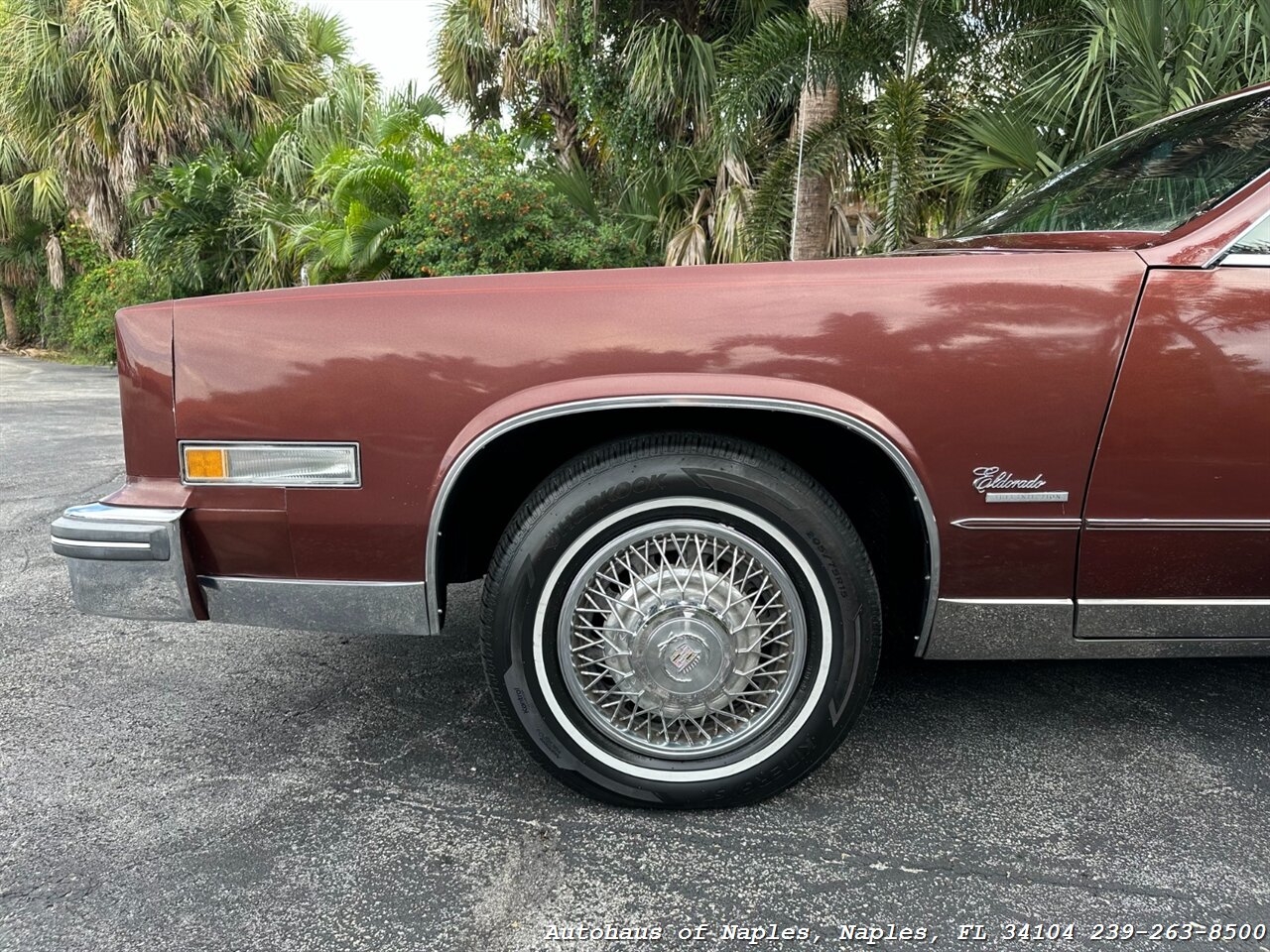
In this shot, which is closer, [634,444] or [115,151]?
[634,444]

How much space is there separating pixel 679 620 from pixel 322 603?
79 cm

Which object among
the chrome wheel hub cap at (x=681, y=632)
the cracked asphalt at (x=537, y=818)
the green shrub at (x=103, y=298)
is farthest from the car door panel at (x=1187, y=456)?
the green shrub at (x=103, y=298)

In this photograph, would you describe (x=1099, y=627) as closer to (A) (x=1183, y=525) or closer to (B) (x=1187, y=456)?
A: (A) (x=1183, y=525)

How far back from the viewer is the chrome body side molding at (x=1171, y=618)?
77.9 inches

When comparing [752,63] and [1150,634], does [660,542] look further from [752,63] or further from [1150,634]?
[752,63]

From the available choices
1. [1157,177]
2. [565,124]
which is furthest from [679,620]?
[565,124]

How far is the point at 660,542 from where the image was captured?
201 cm

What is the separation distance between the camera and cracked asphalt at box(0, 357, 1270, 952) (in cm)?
168

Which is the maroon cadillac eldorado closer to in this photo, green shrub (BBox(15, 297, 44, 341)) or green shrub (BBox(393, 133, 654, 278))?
green shrub (BBox(393, 133, 654, 278))

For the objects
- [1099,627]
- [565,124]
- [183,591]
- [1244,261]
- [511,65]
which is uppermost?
[511,65]

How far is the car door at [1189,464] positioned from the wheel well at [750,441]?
379 millimetres

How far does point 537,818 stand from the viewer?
199 cm

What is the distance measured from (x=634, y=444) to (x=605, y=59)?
31.1ft

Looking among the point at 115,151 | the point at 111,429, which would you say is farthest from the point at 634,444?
the point at 115,151
